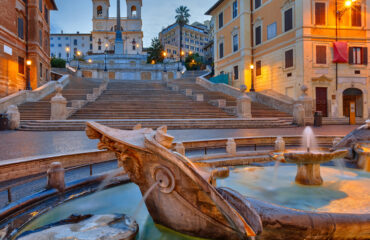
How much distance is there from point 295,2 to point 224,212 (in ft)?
88.1

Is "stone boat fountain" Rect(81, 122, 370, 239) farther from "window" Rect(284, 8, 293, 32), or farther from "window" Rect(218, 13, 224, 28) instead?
"window" Rect(218, 13, 224, 28)

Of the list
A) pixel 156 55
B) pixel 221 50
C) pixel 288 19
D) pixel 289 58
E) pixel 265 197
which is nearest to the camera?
pixel 265 197

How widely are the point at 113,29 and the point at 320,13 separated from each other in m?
75.8

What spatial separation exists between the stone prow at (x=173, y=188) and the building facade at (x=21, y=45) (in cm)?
2288

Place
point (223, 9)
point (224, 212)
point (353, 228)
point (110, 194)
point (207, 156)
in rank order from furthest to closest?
1. point (223, 9)
2. point (207, 156)
3. point (110, 194)
4. point (224, 212)
5. point (353, 228)

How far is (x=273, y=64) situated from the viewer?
27.4m

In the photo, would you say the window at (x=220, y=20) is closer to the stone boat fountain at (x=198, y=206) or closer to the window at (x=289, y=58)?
the window at (x=289, y=58)

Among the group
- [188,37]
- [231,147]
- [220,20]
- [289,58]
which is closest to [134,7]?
[188,37]

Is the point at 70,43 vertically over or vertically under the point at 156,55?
over

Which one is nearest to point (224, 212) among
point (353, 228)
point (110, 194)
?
point (353, 228)

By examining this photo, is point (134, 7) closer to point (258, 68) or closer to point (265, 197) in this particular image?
point (258, 68)

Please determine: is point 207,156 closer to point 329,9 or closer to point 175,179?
point 175,179

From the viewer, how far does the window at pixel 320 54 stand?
941 inches

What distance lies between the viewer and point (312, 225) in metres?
2.57
